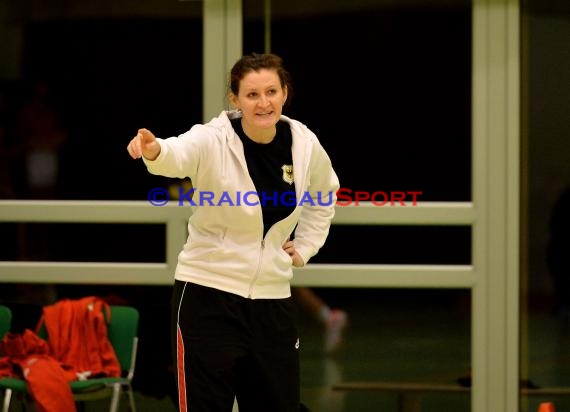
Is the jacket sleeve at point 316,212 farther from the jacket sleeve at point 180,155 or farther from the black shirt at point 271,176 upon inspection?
the jacket sleeve at point 180,155

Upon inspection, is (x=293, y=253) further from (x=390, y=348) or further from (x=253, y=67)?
(x=390, y=348)

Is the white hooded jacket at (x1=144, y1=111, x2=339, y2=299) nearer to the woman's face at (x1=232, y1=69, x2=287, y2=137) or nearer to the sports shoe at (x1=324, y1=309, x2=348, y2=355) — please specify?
the woman's face at (x1=232, y1=69, x2=287, y2=137)

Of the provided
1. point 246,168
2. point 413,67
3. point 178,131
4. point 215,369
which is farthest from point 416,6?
point 215,369

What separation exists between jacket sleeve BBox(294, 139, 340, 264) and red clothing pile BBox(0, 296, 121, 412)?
4.59 feet

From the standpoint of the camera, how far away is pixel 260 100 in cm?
323

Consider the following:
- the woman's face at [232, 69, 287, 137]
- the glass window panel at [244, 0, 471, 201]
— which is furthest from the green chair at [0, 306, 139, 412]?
the woman's face at [232, 69, 287, 137]

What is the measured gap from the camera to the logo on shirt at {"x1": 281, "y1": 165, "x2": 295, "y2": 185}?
10.8ft

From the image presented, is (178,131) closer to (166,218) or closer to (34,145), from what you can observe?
(166,218)

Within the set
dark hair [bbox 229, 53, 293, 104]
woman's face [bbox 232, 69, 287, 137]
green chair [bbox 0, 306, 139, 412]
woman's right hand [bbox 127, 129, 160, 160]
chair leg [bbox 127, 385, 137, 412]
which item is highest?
dark hair [bbox 229, 53, 293, 104]

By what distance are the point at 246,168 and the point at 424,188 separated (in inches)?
68.0

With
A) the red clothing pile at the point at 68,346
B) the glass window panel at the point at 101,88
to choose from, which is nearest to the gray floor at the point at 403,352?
the red clothing pile at the point at 68,346

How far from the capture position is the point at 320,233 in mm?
3693

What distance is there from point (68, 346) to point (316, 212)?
160 centimetres

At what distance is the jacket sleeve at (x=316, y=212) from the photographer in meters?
3.60
